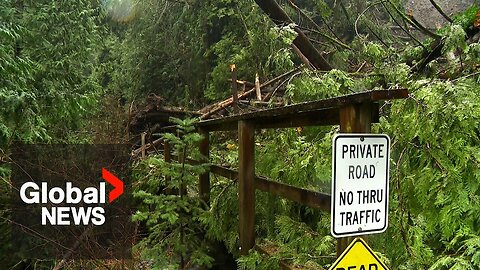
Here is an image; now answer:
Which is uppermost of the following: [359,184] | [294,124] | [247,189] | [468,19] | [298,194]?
[468,19]

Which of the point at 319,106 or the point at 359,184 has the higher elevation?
the point at 319,106

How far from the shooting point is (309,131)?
445 centimetres

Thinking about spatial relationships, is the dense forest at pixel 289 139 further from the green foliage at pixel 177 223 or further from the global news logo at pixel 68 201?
the global news logo at pixel 68 201

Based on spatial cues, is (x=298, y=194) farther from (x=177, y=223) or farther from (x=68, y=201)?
(x=68, y=201)

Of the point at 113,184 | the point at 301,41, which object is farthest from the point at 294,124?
the point at 301,41

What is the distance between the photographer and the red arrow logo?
19.1 ft

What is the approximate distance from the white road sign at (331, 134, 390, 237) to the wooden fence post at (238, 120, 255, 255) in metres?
1.83

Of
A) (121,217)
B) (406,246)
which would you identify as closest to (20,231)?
(121,217)

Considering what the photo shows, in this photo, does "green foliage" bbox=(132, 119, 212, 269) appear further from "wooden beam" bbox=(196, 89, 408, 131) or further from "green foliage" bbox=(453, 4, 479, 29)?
"green foliage" bbox=(453, 4, 479, 29)

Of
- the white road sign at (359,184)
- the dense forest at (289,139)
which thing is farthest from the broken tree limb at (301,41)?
the white road sign at (359,184)

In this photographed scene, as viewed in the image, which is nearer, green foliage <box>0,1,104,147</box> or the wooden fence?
the wooden fence

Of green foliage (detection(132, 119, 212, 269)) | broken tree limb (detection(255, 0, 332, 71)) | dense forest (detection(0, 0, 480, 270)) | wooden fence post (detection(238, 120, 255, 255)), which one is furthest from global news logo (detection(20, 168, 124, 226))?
broken tree limb (detection(255, 0, 332, 71))

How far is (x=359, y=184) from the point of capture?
188 centimetres

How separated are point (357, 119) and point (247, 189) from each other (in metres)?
1.73
